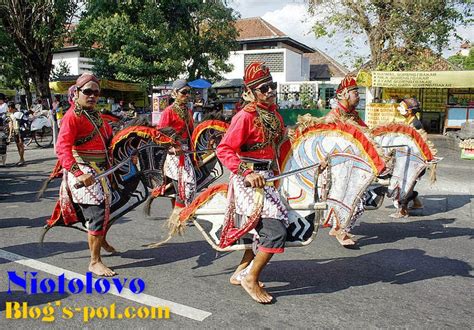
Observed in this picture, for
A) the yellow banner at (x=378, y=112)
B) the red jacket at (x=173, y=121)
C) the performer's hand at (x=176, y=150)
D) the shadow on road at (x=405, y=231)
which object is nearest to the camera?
the performer's hand at (x=176, y=150)

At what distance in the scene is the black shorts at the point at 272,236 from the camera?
12.4ft

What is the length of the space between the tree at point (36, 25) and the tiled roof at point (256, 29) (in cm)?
1751

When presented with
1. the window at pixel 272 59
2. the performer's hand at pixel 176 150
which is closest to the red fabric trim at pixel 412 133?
the performer's hand at pixel 176 150

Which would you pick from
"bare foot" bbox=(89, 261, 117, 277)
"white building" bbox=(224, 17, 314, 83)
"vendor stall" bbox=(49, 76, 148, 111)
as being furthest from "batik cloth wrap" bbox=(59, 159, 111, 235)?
"white building" bbox=(224, 17, 314, 83)

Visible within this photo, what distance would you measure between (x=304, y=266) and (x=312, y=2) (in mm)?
17528

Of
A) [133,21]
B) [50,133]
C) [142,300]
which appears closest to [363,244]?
[142,300]

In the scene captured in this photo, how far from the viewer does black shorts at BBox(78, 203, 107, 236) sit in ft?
14.5

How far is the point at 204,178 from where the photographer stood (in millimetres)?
6574

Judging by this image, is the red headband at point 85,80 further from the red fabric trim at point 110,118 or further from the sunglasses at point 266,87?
the sunglasses at point 266,87

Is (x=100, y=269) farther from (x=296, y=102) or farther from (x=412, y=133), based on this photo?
(x=296, y=102)

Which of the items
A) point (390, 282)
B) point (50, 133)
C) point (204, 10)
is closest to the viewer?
point (390, 282)

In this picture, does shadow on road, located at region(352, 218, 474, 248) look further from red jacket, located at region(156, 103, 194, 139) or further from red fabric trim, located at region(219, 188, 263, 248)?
red jacket, located at region(156, 103, 194, 139)

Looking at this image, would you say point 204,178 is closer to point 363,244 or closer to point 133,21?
point 363,244

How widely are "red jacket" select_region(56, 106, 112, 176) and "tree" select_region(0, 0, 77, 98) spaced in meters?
18.5
